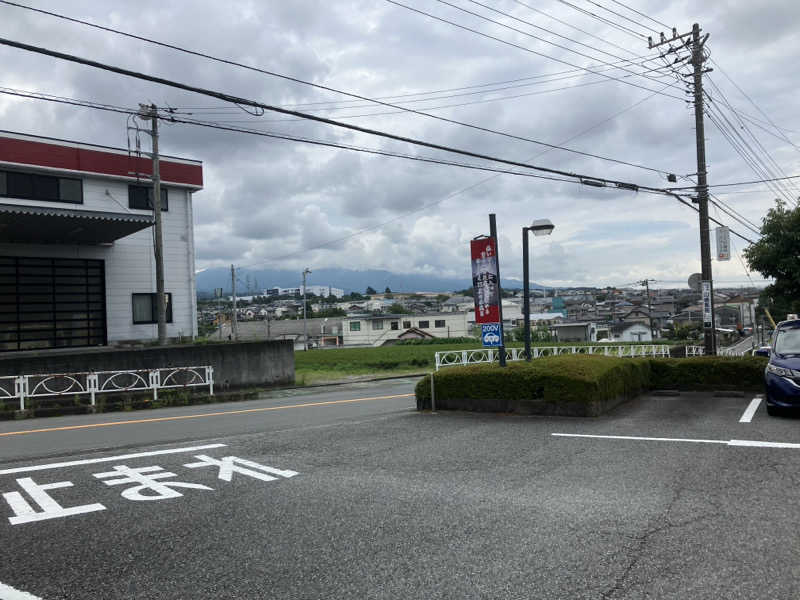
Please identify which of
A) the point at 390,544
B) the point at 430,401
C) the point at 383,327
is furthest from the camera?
the point at 383,327

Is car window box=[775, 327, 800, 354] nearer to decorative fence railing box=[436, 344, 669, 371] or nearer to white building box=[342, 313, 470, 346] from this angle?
decorative fence railing box=[436, 344, 669, 371]

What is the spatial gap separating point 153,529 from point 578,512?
11.7 feet

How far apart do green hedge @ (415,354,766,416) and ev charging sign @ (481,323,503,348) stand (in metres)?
0.49

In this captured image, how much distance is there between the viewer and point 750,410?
1039cm

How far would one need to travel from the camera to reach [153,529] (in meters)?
4.89

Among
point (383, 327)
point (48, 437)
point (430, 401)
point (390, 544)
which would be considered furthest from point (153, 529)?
point (383, 327)

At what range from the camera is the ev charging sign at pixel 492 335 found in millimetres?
11828

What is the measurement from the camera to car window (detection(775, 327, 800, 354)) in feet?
33.3

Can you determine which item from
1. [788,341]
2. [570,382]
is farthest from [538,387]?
[788,341]

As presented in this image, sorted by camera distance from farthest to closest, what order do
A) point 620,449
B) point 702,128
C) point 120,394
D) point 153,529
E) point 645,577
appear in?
point 702,128 < point 120,394 < point 620,449 < point 153,529 < point 645,577

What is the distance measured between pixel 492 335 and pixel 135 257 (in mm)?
16437

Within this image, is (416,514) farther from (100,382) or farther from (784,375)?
(100,382)

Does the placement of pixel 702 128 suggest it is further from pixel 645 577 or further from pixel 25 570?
pixel 25 570

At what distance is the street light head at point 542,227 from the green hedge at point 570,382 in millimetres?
2588
